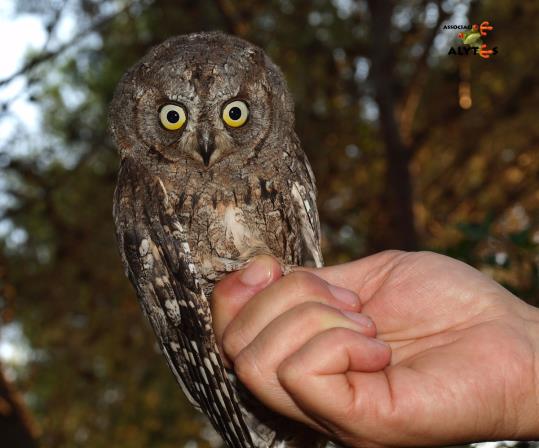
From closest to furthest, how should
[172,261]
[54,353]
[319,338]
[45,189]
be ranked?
[319,338] < [172,261] < [45,189] < [54,353]

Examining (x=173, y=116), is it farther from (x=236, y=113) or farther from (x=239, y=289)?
(x=239, y=289)

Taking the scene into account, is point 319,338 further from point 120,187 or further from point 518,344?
point 120,187

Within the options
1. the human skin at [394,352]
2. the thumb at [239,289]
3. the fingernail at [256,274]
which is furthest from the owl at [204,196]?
the human skin at [394,352]

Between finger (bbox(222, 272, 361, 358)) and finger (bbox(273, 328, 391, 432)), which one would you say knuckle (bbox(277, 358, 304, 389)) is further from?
finger (bbox(222, 272, 361, 358))

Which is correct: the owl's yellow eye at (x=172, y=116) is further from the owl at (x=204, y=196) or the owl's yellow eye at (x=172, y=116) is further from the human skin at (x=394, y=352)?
the human skin at (x=394, y=352)

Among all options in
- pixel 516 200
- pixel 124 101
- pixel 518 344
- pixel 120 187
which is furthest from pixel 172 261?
pixel 516 200
